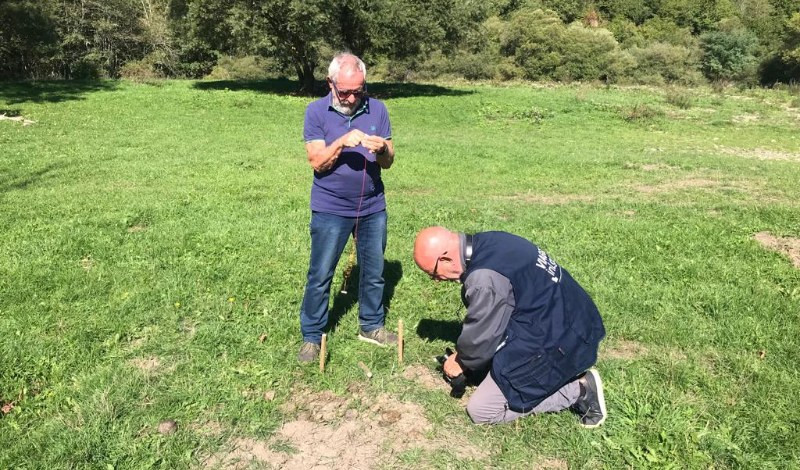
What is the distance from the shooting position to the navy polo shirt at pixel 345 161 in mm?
3820

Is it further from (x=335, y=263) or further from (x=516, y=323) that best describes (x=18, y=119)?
(x=516, y=323)

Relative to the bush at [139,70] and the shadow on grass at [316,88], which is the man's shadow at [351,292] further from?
the bush at [139,70]

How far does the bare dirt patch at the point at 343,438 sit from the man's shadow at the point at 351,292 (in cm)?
104

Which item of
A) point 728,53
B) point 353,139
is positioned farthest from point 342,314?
point 728,53

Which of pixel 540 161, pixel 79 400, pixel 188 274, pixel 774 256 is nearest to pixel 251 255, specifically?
pixel 188 274

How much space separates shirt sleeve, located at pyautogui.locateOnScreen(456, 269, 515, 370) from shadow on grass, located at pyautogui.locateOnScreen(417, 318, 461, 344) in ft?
4.25

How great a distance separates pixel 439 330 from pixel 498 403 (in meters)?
1.38

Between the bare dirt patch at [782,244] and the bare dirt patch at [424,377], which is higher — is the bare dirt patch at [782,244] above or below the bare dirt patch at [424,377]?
above

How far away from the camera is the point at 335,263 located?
418 centimetres

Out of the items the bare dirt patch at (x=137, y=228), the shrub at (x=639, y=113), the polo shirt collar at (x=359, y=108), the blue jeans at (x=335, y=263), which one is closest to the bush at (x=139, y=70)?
the shrub at (x=639, y=113)

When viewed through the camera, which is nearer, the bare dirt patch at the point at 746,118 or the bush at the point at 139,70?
the bare dirt patch at the point at 746,118

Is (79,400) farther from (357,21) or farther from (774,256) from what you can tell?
(357,21)

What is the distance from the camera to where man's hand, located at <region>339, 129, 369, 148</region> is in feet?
11.6

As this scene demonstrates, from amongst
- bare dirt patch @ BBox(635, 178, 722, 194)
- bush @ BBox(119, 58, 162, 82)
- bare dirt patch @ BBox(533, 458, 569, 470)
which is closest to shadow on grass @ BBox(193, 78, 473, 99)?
bush @ BBox(119, 58, 162, 82)
